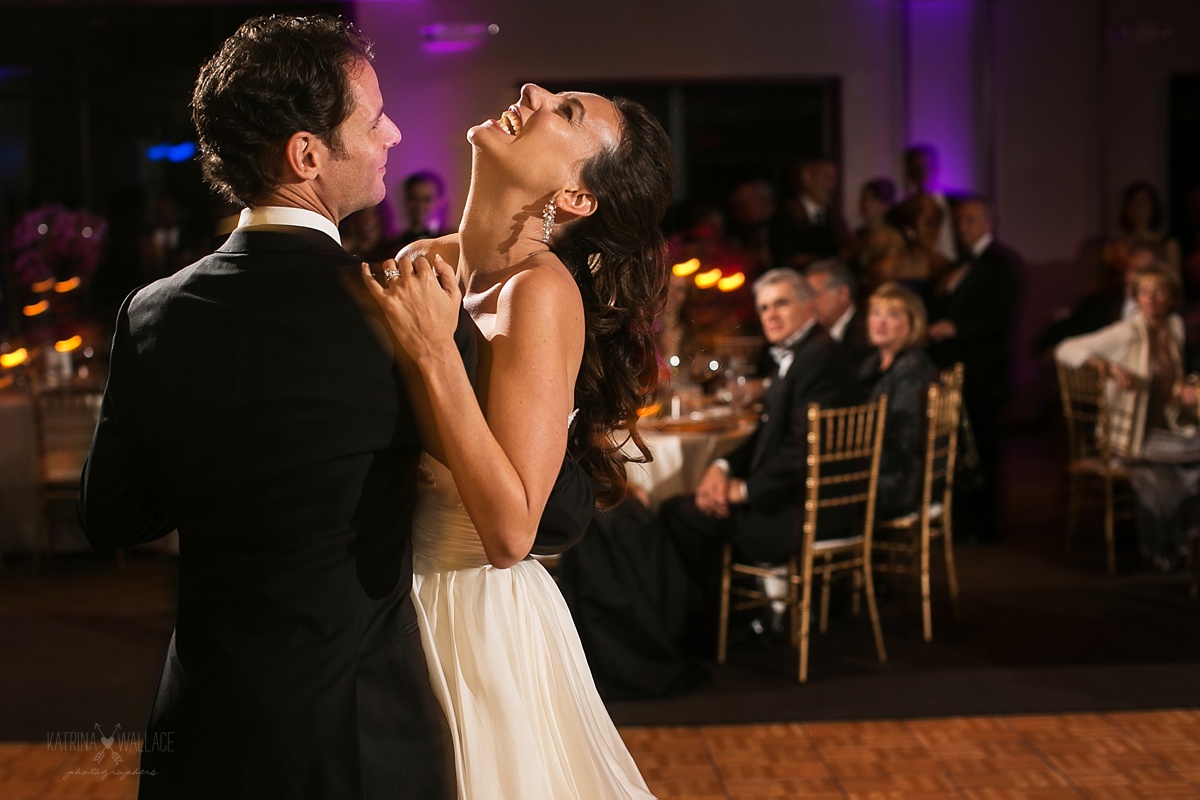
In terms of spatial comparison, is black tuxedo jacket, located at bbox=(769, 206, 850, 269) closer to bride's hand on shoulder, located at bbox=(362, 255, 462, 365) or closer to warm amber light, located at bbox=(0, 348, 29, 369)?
warm amber light, located at bbox=(0, 348, 29, 369)

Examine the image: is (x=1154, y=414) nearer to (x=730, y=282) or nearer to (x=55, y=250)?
(x=730, y=282)

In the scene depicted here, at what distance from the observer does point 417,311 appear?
3.97 ft

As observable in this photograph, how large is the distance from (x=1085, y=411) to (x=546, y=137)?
197 inches

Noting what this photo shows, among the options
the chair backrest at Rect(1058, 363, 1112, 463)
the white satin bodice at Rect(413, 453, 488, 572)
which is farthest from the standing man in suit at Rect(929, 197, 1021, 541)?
the white satin bodice at Rect(413, 453, 488, 572)

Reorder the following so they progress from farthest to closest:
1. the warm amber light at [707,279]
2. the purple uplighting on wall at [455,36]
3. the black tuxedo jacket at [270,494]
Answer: the purple uplighting on wall at [455,36], the warm amber light at [707,279], the black tuxedo jacket at [270,494]

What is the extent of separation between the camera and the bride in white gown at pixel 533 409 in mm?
1328

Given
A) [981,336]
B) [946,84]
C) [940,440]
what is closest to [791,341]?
[940,440]

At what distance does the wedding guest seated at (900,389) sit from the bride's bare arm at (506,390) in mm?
3323

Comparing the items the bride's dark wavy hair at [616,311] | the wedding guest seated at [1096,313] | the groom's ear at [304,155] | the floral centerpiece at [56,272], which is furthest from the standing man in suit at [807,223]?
the groom's ear at [304,155]

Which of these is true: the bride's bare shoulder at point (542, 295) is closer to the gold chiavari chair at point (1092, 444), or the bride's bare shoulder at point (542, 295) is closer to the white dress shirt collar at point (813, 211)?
the gold chiavari chair at point (1092, 444)

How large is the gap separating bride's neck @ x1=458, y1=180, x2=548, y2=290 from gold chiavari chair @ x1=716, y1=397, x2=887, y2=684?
2.35 m

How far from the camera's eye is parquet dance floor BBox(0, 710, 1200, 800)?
312 centimetres

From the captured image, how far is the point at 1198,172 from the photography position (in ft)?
31.3

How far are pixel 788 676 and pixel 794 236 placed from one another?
4.09 metres
